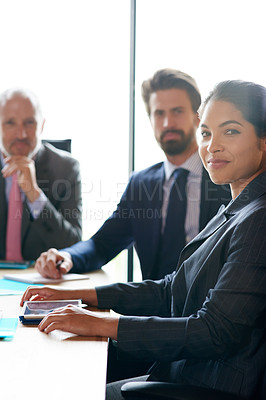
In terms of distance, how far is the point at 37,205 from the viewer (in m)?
2.92

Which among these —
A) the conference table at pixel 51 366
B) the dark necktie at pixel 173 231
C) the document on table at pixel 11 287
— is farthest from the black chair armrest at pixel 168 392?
the dark necktie at pixel 173 231

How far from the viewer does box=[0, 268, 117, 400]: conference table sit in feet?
3.36

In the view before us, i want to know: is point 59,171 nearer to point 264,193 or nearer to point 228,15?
point 228,15

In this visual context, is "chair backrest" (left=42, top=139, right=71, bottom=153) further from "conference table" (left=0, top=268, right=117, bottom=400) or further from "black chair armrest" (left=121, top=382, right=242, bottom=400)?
"black chair armrest" (left=121, top=382, right=242, bottom=400)

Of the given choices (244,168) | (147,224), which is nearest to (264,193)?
(244,168)

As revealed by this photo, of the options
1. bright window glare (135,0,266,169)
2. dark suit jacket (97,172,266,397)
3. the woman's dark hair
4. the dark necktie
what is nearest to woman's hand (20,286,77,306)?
dark suit jacket (97,172,266,397)

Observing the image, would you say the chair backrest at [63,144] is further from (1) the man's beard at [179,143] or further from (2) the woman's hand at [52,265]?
(2) the woman's hand at [52,265]

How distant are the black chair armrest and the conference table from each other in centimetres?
8

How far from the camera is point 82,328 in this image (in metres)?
1.32

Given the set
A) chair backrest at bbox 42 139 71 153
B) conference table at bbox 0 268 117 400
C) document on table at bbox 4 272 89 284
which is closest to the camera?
conference table at bbox 0 268 117 400

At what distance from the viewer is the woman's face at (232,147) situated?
1.38 meters

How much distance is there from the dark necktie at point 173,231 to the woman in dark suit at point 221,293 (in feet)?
Result: 3.47

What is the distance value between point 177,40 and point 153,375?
2.46m

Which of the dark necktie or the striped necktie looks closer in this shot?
the dark necktie
